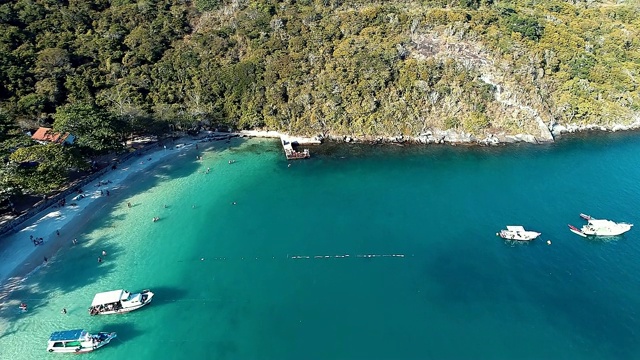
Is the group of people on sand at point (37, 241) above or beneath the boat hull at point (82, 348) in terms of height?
above

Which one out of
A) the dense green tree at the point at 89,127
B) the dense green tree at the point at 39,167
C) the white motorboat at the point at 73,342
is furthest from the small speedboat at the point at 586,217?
the dense green tree at the point at 39,167

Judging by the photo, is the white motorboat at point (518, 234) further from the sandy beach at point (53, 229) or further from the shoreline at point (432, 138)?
the sandy beach at point (53, 229)

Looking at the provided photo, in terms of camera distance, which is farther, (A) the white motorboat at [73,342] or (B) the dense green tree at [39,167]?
A: (B) the dense green tree at [39,167]

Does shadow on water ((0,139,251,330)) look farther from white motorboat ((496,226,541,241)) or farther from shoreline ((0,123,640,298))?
white motorboat ((496,226,541,241))

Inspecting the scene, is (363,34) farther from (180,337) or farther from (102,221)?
(180,337)

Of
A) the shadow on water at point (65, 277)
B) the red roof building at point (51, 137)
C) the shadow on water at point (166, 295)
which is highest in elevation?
the red roof building at point (51, 137)

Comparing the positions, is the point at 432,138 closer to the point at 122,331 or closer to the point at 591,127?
the point at 591,127

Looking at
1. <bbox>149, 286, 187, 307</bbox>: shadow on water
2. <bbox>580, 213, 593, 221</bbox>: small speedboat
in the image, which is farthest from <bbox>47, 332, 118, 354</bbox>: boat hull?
<bbox>580, 213, 593, 221</bbox>: small speedboat
